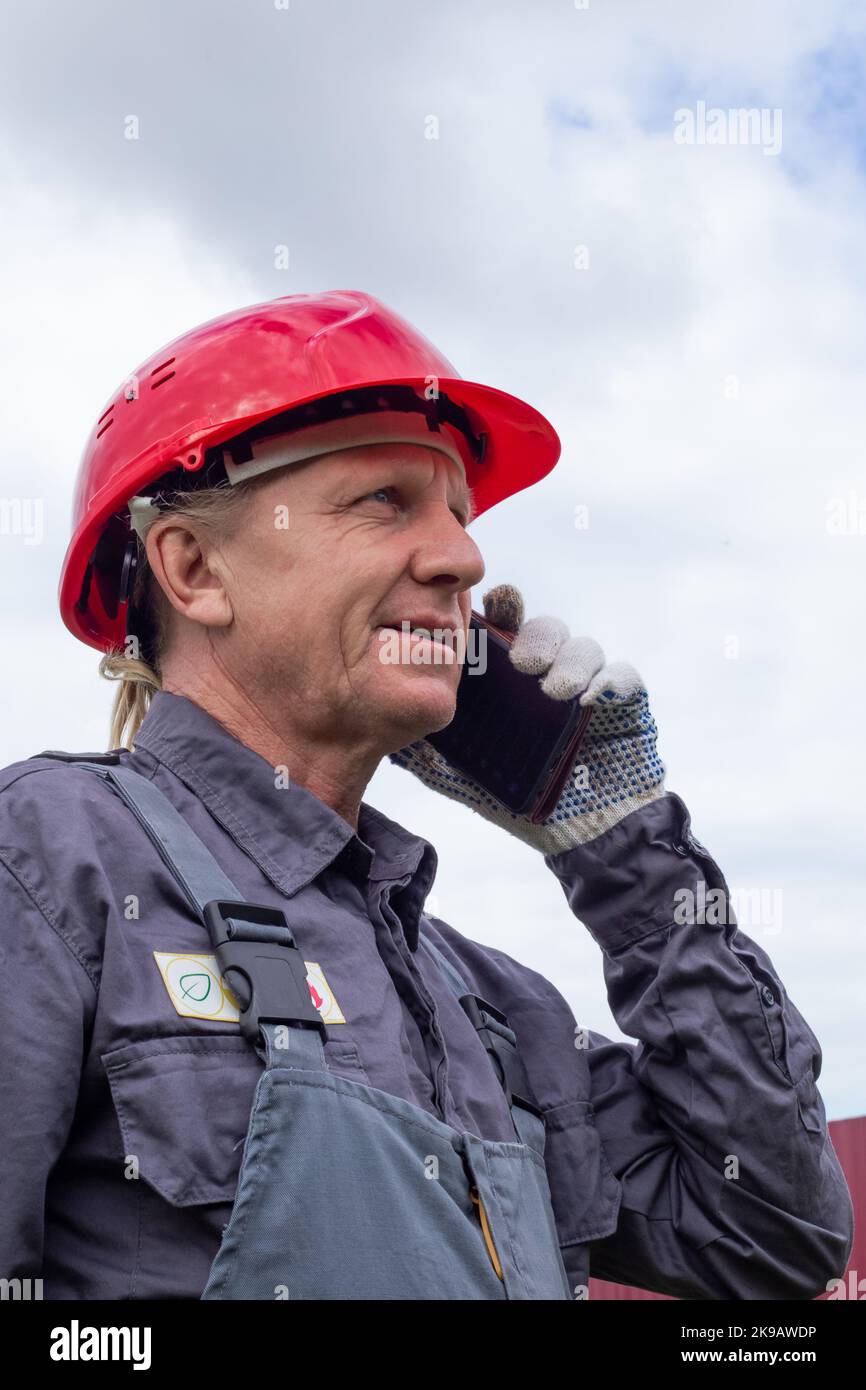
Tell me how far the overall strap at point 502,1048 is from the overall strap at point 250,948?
2.22ft

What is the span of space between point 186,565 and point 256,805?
532 millimetres

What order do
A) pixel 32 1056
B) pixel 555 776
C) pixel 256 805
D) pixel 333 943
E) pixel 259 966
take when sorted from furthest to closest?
pixel 555 776, pixel 256 805, pixel 333 943, pixel 259 966, pixel 32 1056

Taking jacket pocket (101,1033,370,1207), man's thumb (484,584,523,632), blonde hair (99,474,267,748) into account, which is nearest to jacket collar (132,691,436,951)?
blonde hair (99,474,267,748)

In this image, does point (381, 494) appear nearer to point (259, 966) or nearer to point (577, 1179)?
point (259, 966)

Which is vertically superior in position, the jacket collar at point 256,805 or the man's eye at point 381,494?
the man's eye at point 381,494

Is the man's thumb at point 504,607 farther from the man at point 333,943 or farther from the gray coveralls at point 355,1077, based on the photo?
the gray coveralls at point 355,1077

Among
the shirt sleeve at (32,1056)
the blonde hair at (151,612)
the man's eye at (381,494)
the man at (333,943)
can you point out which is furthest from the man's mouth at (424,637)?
the shirt sleeve at (32,1056)

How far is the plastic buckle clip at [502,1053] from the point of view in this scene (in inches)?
107

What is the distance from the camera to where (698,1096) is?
296 centimetres

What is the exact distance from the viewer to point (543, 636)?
323 centimetres

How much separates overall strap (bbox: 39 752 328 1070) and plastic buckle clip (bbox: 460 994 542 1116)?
67cm

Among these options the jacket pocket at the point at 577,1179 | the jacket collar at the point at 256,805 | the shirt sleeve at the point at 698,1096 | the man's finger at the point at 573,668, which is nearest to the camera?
the jacket collar at the point at 256,805

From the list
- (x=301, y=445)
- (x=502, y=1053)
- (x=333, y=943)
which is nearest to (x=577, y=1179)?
(x=502, y=1053)

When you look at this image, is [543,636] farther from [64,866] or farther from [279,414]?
[64,866]
